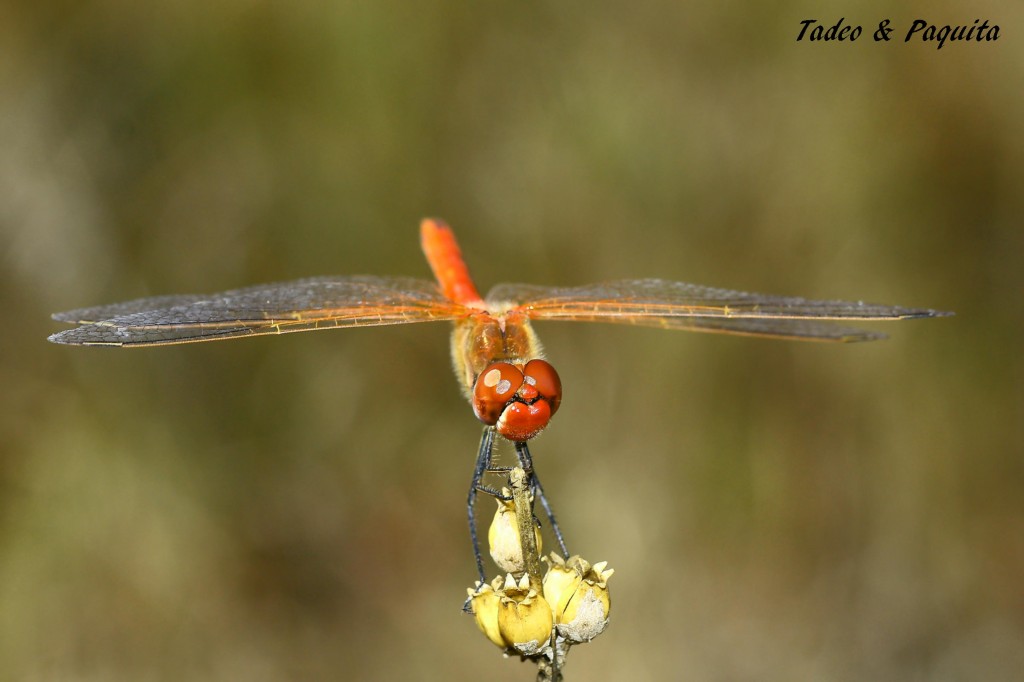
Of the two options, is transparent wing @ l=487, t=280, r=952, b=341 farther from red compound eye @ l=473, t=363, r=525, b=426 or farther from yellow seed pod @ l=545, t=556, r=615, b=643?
yellow seed pod @ l=545, t=556, r=615, b=643

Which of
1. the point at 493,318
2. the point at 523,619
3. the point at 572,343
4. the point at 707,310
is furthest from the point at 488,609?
the point at 572,343

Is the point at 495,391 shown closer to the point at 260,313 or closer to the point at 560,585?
the point at 560,585

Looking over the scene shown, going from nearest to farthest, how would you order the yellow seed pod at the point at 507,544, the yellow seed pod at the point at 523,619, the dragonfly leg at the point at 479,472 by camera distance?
the yellow seed pod at the point at 523,619, the yellow seed pod at the point at 507,544, the dragonfly leg at the point at 479,472

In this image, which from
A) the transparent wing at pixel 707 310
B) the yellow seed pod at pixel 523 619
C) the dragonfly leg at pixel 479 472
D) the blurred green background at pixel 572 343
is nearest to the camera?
the yellow seed pod at pixel 523 619

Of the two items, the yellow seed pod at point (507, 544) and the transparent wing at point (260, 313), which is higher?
the transparent wing at point (260, 313)

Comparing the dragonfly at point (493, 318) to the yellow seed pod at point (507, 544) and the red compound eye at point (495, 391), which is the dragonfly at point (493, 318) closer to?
the red compound eye at point (495, 391)

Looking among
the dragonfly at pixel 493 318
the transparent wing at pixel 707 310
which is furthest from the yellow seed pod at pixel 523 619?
the transparent wing at pixel 707 310

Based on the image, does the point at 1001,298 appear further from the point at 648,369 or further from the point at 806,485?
the point at 648,369

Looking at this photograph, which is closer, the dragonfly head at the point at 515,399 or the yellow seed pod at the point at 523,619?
the yellow seed pod at the point at 523,619

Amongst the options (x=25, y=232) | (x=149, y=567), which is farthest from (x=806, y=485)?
(x=25, y=232)
